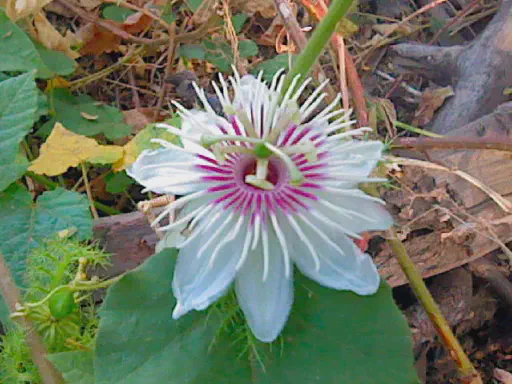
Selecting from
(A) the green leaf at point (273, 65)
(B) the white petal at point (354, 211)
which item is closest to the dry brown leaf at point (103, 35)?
(A) the green leaf at point (273, 65)

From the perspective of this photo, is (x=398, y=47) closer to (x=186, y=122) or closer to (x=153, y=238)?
(x=153, y=238)

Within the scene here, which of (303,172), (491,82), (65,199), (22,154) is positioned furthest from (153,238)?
(491,82)

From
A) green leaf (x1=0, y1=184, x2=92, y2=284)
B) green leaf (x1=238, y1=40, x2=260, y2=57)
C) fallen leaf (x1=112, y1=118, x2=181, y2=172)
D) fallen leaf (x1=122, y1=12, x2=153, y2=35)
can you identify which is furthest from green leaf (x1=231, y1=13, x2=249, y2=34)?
green leaf (x1=0, y1=184, x2=92, y2=284)

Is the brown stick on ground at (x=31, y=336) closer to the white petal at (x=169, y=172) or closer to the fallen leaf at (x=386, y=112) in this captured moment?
the white petal at (x=169, y=172)

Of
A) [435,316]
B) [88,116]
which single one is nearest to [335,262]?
[435,316]

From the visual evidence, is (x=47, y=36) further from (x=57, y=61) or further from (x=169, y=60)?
(x=169, y=60)

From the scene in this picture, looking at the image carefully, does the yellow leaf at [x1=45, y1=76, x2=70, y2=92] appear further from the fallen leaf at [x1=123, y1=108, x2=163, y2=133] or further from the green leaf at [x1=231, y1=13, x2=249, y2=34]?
the green leaf at [x1=231, y1=13, x2=249, y2=34]

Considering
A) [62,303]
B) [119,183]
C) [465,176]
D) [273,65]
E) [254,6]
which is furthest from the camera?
[254,6]
